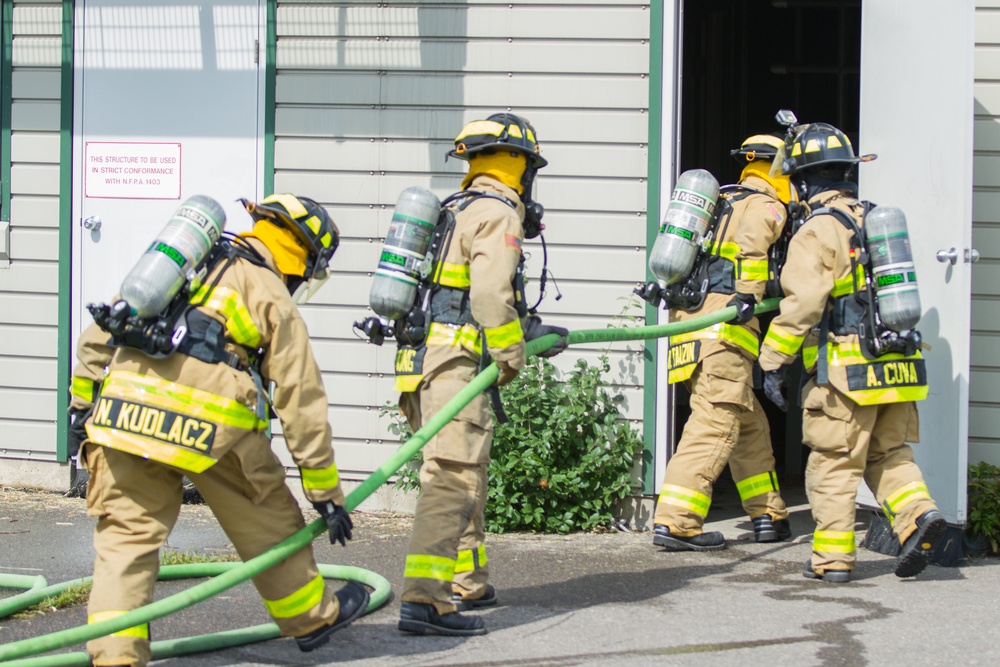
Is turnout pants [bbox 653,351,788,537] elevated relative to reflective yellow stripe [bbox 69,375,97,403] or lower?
lower

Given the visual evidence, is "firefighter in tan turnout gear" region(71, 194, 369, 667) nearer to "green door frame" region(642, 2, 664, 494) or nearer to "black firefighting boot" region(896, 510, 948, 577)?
"black firefighting boot" region(896, 510, 948, 577)

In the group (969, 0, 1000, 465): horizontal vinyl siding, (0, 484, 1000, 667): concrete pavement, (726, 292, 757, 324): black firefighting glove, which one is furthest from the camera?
(969, 0, 1000, 465): horizontal vinyl siding

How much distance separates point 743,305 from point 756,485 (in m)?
1.10

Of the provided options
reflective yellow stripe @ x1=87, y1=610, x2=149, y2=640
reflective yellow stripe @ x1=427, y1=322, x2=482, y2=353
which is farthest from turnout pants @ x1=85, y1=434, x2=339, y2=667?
reflective yellow stripe @ x1=427, y1=322, x2=482, y2=353

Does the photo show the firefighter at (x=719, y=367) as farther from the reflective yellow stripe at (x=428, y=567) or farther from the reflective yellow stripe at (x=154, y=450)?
the reflective yellow stripe at (x=154, y=450)

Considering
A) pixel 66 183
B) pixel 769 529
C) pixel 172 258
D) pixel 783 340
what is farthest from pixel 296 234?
pixel 66 183

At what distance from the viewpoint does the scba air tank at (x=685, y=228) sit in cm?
633

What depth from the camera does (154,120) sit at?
24.4 feet

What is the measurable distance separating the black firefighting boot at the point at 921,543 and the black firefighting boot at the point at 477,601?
188 cm

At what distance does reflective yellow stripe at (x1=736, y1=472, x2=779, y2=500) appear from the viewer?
677cm

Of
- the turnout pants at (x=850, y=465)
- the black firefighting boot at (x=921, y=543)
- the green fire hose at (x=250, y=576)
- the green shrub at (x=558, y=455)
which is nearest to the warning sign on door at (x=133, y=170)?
the green shrub at (x=558, y=455)

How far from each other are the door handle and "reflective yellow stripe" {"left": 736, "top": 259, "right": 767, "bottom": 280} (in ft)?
2.78

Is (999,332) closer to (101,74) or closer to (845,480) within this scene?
(845,480)

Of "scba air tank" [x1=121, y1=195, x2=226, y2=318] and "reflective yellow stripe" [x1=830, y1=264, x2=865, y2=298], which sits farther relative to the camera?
"reflective yellow stripe" [x1=830, y1=264, x2=865, y2=298]
